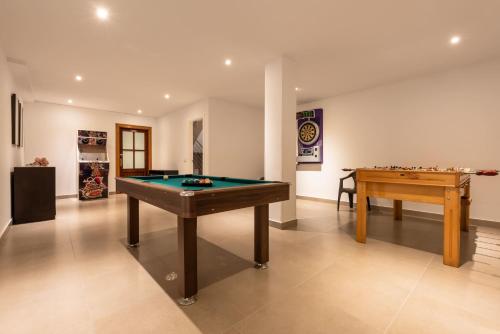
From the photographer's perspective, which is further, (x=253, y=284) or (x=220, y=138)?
(x=220, y=138)

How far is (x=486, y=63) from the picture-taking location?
3656 millimetres

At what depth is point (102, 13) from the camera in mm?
2520

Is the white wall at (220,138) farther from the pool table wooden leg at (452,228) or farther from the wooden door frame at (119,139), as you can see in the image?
the pool table wooden leg at (452,228)

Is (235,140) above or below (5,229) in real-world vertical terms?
above

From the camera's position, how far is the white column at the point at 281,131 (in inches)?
140

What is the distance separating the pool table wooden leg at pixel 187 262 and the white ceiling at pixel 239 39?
229cm

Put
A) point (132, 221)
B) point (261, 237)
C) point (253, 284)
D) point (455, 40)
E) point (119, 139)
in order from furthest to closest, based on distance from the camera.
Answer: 1. point (119, 139)
2. point (455, 40)
3. point (132, 221)
4. point (261, 237)
5. point (253, 284)

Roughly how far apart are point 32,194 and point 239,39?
443 centimetres

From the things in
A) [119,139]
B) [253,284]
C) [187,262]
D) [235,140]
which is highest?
[119,139]

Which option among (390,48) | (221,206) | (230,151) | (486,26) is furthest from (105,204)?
(486,26)

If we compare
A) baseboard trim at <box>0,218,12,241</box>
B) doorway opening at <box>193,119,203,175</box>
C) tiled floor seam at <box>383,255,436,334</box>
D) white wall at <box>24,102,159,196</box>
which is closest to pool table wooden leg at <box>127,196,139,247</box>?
baseboard trim at <box>0,218,12,241</box>

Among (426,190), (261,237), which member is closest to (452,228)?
(426,190)

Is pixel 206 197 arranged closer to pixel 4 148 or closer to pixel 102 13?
pixel 102 13

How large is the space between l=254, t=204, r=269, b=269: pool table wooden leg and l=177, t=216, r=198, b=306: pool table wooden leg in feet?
2.40
